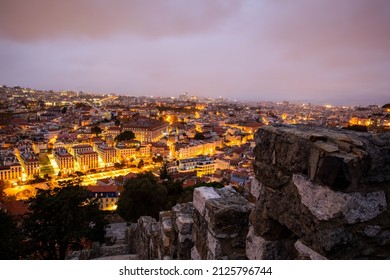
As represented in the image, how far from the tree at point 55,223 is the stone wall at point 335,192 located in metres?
Answer: 5.54

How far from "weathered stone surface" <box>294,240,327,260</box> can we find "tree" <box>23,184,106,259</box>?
215 inches

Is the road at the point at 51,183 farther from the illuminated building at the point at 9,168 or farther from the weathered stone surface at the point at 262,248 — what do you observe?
the weathered stone surface at the point at 262,248

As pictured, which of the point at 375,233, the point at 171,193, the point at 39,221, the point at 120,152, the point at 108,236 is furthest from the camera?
the point at 120,152

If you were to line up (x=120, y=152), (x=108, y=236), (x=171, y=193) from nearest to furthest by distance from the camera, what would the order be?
(x=108, y=236) < (x=171, y=193) < (x=120, y=152)

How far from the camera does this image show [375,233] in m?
1.42

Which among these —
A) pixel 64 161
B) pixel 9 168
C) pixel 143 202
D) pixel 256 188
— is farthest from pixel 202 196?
pixel 64 161

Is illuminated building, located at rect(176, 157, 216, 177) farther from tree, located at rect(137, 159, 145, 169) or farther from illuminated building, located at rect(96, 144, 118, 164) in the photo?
illuminated building, located at rect(96, 144, 118, 164)

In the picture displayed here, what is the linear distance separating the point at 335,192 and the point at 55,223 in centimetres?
632

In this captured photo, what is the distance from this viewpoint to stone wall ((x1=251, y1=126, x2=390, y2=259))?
4.36 ft

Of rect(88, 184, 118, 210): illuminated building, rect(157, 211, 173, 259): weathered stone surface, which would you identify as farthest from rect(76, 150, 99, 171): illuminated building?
rect(157, 211, 173, 259): weathered stone surface

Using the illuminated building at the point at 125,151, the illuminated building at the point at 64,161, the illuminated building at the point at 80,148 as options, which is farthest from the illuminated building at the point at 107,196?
the illuminated building at the point at 125,151

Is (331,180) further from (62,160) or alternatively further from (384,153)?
(62,160)

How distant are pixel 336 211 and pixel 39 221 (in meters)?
6.48
